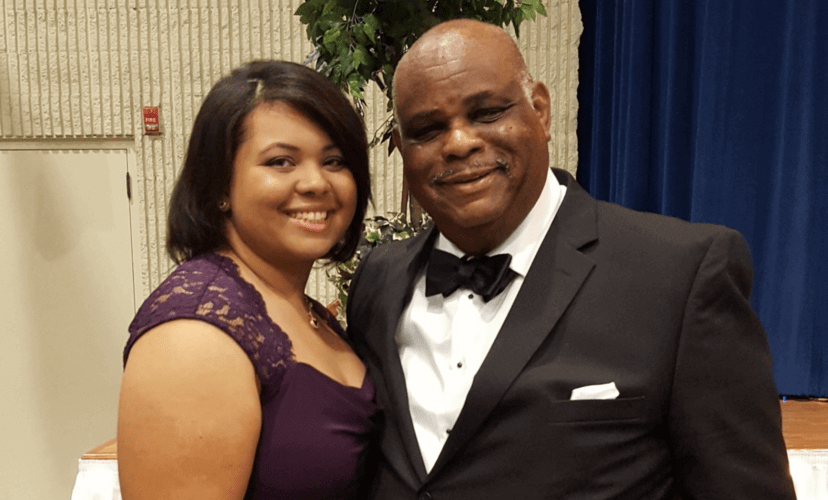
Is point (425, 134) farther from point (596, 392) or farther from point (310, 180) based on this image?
point (596, 392)

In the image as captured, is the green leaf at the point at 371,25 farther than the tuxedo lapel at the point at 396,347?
Yes

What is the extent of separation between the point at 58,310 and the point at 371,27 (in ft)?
9.86

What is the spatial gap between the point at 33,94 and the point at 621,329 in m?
3.86

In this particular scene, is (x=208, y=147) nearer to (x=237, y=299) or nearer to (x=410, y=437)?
(x=237, y=299)

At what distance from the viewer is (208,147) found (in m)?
1.26

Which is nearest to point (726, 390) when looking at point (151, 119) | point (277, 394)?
point (277, 394)

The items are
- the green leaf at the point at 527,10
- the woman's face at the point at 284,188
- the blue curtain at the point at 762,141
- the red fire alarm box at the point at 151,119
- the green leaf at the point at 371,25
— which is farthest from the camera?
the red fire alarm box at the point at 151,119

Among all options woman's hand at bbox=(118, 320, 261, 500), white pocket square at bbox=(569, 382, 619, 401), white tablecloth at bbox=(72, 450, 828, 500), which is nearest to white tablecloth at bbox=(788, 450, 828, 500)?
white tablecloth at bbox=(72, 450, 828, 500)

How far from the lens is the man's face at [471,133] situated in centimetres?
117

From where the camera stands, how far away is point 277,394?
1178mm

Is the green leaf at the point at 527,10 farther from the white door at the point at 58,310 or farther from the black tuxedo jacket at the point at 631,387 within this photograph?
the white door at the point at 58,310

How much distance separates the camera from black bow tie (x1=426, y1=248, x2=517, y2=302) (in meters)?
1.21

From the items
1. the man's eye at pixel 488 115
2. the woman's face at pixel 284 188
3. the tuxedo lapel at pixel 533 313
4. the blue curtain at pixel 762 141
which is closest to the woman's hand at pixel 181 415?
the woman's face at pixel 284 188

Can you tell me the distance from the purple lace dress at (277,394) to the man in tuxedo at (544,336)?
10 cm
